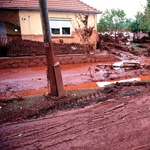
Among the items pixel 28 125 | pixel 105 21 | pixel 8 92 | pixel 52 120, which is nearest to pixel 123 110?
pixel 52 120

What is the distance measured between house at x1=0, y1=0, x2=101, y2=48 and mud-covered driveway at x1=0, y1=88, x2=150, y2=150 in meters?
9.89

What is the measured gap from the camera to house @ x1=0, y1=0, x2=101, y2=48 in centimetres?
1137

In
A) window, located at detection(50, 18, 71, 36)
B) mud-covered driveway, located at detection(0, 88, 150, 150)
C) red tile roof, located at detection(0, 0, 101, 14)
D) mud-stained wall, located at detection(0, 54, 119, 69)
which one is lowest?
mud-covered driveway, located at detection(0, 88, 150, 150)

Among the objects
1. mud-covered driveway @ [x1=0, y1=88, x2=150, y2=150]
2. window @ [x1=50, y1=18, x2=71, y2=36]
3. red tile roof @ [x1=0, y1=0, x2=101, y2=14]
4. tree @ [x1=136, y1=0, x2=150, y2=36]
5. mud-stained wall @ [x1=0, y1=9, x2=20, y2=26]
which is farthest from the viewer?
tree @ [x1=136, y1=0, x2=150, y2=36]

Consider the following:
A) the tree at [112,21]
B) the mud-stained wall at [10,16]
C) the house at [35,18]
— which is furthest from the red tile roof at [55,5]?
the tree at [112,21]

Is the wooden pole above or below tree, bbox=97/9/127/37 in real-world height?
below

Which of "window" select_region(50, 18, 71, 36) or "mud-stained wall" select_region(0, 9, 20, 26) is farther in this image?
"window" select_region(50, 18, 71, 36)

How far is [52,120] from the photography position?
122 inches

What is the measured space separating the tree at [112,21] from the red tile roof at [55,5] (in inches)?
158

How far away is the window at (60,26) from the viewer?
1242 centimetres

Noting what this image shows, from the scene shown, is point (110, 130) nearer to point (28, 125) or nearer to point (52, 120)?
point (52, 120)

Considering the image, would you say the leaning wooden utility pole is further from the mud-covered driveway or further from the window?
the window

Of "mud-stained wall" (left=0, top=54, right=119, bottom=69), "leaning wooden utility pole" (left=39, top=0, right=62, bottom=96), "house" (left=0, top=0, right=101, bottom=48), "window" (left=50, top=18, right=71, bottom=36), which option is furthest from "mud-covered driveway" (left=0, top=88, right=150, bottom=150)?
"window" (left=50, top=18, right=71, bottom=36)

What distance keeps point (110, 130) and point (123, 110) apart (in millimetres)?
880
